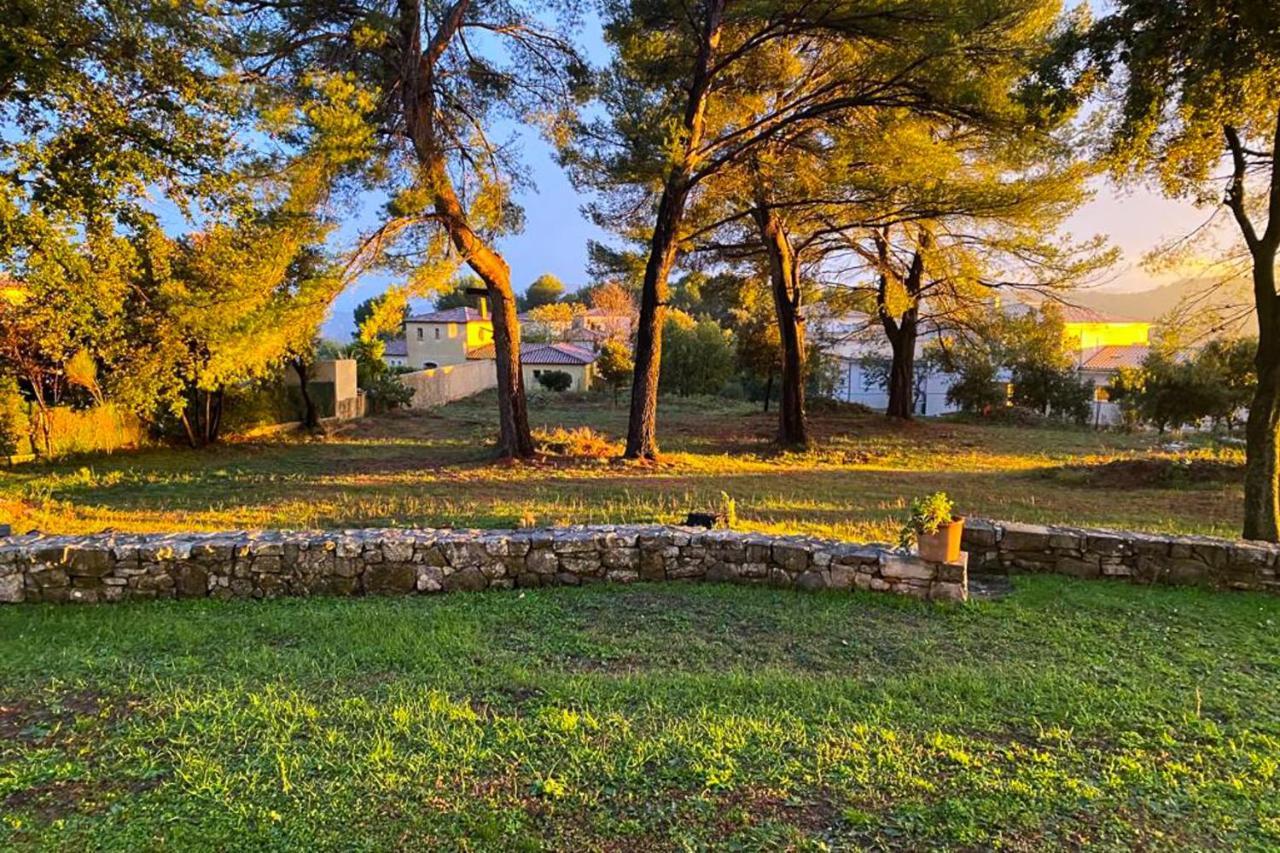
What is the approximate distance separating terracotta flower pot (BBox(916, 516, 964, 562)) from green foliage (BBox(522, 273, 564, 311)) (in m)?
61.6

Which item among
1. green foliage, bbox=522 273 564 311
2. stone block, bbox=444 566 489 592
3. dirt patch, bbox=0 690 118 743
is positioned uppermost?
green foliage, bbox=522 273 564 311

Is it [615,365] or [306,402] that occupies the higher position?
[615,365]

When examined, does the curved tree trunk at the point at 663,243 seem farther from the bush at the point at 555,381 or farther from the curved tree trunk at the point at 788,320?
the bush at the point at 555,381

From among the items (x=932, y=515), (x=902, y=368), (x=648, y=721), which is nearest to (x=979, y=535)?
(x=932, y=515)

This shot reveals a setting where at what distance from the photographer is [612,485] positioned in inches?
380

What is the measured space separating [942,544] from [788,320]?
10591 millimetres

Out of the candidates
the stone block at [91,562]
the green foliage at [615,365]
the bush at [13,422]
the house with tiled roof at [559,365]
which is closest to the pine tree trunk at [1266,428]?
the stone block at [91,562]

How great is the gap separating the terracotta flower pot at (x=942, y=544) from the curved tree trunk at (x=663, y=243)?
7.19m

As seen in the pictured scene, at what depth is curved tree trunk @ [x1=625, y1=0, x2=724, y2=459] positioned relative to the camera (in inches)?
406

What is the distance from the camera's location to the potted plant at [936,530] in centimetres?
465

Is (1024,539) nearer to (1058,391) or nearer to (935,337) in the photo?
(935,337)

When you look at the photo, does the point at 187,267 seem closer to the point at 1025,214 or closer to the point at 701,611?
the point at 701,611

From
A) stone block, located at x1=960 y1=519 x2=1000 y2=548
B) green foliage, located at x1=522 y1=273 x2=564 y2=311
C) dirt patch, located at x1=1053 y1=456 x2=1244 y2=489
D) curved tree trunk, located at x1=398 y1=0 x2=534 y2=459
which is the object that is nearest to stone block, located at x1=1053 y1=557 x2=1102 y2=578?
stone block, located at x1=960 y1=519 x2=1000 y2=548

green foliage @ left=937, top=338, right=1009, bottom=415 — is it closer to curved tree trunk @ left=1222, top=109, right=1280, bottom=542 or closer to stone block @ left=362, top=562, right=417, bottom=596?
curved tree trunk @ left=1222, top=109, right=1280, bottom=542
